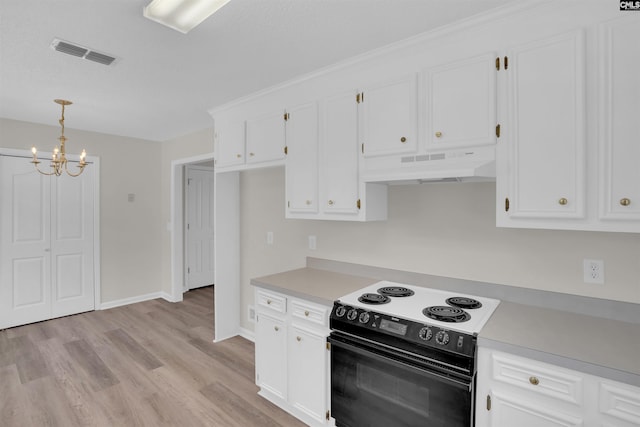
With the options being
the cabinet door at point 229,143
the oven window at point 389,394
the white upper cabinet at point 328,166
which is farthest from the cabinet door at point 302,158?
the oven window at point 389,394

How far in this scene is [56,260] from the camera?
4324 mm

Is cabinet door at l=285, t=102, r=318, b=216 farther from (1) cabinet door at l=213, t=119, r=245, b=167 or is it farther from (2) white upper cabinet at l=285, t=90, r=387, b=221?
(1) cabinet door at l=213, t=119, r=245, b=167

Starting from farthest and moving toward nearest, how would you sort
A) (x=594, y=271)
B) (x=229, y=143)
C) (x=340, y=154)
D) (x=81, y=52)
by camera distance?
(x=229, y=143) < (x=340, y=154) < (x=81, y=52) < (x=594, y=271)

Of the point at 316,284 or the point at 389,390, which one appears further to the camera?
the point at 316,284

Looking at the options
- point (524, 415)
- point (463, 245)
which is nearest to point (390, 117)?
point (463, 245)

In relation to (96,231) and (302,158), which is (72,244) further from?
(302,158)

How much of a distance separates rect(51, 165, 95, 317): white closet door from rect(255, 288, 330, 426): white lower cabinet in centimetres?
346

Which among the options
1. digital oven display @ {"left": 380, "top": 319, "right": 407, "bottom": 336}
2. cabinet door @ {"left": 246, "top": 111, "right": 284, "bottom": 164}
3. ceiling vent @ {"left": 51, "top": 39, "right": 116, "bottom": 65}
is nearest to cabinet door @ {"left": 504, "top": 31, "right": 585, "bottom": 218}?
digital oven display @ {"left": 380, "top": 319, "right": 407, "bottom": 336}

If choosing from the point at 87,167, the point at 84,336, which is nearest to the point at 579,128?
the point at 84,336

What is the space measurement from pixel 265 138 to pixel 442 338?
6.97ft

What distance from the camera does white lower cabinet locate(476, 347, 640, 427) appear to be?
3.98ft

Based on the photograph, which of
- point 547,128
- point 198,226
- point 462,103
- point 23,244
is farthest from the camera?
point 198,226

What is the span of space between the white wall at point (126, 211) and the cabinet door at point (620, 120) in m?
5.43

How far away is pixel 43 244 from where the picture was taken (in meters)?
4.20
